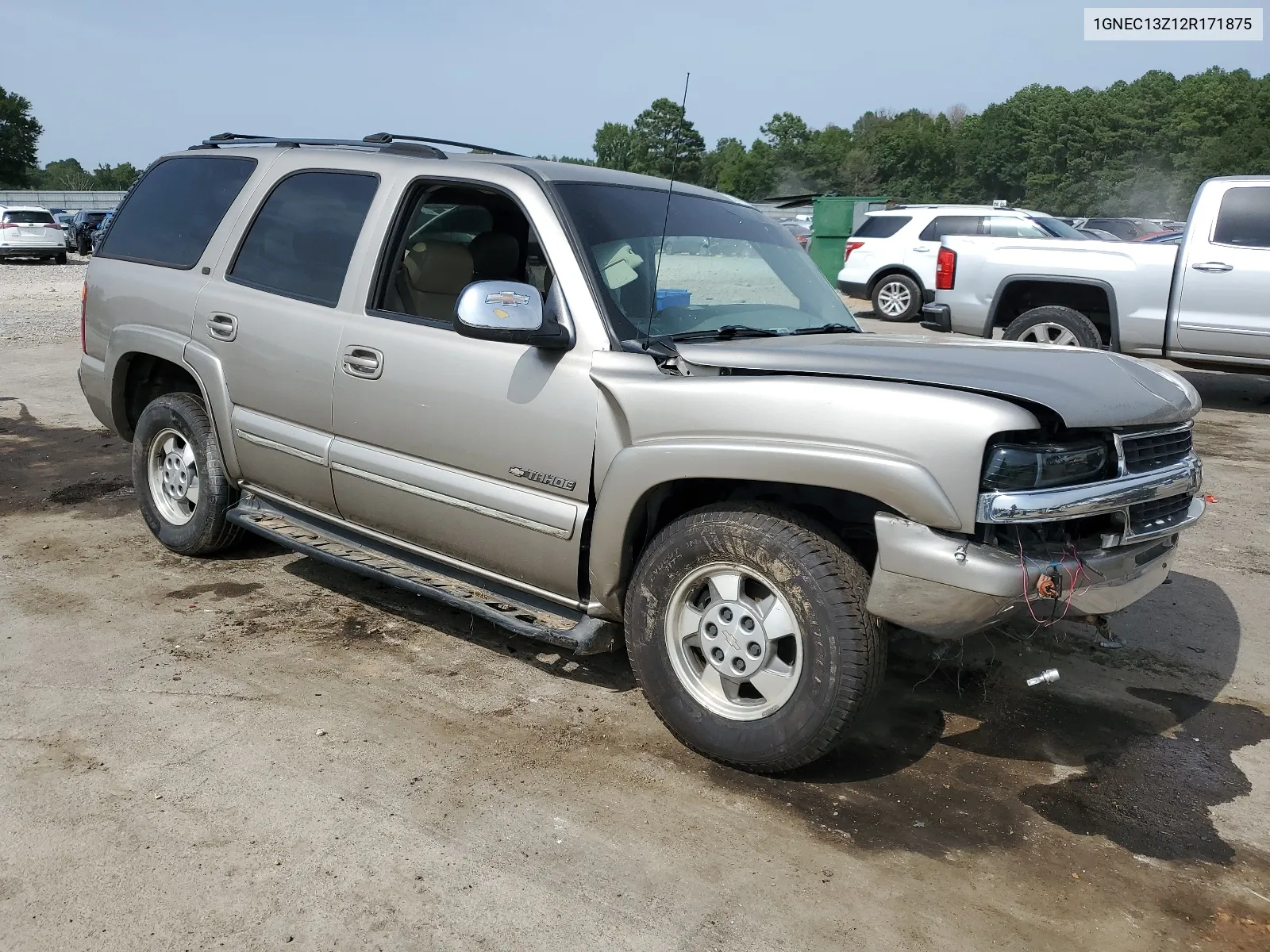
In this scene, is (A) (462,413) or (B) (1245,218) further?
(B) (1245,218)

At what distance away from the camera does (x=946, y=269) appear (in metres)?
11.4

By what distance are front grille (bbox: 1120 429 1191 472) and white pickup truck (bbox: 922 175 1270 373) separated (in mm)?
7150


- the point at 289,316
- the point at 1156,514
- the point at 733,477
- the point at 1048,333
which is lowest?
the point at 1048,333

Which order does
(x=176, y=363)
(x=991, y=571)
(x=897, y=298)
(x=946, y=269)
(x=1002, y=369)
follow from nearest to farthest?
(x=991, y=571)
(x=1002, y=369)
(x=176, y=363)
(x=946, y=269)
(x=897, y=298)

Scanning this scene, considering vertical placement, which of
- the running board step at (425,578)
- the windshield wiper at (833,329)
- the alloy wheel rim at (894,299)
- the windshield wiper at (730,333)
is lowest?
the running board step at (425,578)

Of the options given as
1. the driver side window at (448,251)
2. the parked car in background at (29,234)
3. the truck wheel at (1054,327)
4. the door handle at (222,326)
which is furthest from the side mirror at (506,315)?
the parked car in background at (29,234)

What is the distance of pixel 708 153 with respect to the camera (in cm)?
448

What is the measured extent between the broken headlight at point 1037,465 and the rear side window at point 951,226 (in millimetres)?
14590

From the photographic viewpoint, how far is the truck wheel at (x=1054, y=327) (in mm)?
10438

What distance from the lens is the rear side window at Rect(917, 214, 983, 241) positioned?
16.9 meters

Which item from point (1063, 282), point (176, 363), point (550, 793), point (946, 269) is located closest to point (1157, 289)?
point (1063, 282)

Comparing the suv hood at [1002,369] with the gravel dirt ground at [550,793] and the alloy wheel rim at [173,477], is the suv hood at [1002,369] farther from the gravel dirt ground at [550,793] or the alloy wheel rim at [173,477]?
the alloy wheel rim at [173,477]

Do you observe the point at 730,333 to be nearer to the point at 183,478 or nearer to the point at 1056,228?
the point at 183,478

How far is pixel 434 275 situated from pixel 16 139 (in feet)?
293
